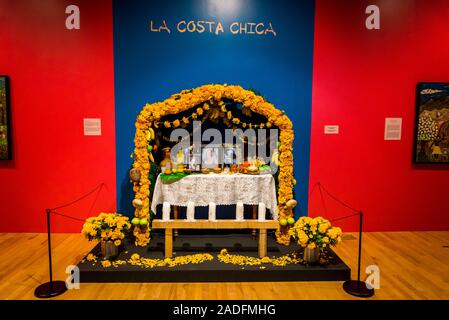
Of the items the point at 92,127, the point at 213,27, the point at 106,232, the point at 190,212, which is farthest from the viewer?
the point at 92,127

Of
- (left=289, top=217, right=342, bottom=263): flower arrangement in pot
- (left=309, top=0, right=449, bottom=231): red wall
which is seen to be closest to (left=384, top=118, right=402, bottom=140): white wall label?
(left=309, top=0, right=449, bottom=231): red wall

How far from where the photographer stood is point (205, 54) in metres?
5.97

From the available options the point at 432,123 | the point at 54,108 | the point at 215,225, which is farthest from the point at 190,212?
the point at 432,123

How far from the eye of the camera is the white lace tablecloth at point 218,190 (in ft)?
17.6

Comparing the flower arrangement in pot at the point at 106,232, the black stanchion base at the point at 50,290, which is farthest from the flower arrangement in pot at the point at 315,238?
the black stanchion base at the point at 50,290

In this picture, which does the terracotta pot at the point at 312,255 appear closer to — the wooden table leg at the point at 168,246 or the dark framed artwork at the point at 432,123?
the wooden table leg at the point at 168,246

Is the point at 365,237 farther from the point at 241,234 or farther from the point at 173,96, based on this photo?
the point at 173,96

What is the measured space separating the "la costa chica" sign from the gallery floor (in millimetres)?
3398

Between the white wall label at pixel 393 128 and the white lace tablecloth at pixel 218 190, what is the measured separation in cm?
219

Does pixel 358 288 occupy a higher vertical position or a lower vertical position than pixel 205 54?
lower

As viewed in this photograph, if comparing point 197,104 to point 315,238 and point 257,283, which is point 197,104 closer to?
point 315,238

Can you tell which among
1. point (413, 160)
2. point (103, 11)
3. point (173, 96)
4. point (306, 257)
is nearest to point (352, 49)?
point (413, 160)

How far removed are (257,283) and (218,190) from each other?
1.42m

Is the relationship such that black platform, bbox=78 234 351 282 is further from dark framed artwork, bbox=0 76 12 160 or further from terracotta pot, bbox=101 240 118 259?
dark framed artwork, bbox=0 76 12 160
